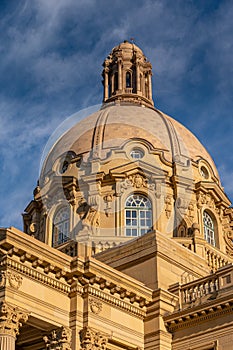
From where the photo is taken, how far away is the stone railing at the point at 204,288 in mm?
28656

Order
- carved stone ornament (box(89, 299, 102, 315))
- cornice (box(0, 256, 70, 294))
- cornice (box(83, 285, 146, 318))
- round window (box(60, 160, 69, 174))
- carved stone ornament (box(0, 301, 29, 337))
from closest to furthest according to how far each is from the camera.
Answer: carved stone ornament (box(0, 301, 29, 337))
cornice (box(0, 256, 70, 294))
carved stone ornament (box(89, 299, 102, 315))
cornice (box(83, 285, 146, 318))
round window (box(60, 160, 69, 174))

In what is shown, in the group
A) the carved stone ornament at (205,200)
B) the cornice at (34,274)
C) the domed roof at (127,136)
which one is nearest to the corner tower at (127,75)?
the domed roof at (127,136)

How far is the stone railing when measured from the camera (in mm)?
28656

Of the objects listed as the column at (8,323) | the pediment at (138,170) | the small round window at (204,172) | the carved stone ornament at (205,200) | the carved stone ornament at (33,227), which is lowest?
the column at (8,323)

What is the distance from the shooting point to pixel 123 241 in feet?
135

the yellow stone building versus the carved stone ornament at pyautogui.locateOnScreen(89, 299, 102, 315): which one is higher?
the yellow stone building

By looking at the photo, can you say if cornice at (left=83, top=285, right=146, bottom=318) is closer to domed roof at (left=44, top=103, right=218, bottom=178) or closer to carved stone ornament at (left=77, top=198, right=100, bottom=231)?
carved stone ornament at (left=77, top=198, right=100, bottom=231)

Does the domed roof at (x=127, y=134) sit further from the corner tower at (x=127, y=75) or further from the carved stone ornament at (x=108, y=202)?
the carved stone ornament at (x=108, y=202)

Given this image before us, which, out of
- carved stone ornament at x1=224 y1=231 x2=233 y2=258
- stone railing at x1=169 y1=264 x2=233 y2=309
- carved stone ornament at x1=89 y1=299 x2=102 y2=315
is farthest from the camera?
carved stone ornament at x1=224 y1=231 x2=233 y2=258

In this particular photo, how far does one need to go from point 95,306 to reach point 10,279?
4.03m

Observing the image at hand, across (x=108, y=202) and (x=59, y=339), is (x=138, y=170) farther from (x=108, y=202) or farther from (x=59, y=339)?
(x=59, y=339)

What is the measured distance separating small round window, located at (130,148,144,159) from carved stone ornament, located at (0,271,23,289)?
22.4 meters

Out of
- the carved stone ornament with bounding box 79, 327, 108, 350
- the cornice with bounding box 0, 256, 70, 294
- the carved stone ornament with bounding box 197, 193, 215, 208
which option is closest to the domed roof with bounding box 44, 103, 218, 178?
the carved stone ornament with bounding box 197, 193, 215, 208

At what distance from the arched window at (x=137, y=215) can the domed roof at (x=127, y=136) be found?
400 cm
